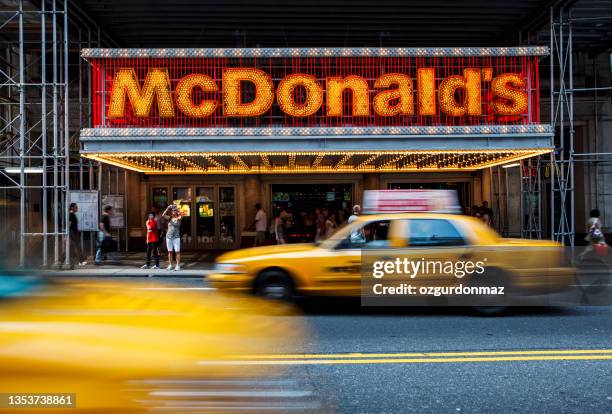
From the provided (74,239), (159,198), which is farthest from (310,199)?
(74,239)

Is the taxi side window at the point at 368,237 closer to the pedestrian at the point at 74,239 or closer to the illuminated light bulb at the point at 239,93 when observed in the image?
the illuminated light bulb at the point at 239,93

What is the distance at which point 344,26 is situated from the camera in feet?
64.5

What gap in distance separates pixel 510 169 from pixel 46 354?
68.6 ft

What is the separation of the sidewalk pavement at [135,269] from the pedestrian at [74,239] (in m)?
0.27

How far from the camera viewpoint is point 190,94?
1573 cm

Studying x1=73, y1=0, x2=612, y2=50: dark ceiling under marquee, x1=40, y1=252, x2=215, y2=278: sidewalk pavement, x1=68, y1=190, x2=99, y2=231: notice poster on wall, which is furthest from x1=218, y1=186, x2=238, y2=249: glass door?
x1=68, y1=190, x2=99, y2=231: notice poster on wall

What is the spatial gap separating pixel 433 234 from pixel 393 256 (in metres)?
0.72

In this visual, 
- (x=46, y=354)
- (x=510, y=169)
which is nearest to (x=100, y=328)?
(x=46, y=354)

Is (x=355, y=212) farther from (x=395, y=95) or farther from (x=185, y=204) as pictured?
(x=185, y=204)

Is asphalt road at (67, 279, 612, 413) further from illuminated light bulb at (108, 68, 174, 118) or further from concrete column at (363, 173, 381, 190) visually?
concrete column at (363, 173, 381, 190)

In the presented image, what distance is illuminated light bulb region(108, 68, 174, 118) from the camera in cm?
1553

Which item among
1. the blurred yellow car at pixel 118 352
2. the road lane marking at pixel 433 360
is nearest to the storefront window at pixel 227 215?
the road lane marking at pixel 433 360

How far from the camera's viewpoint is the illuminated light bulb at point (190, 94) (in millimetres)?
15672

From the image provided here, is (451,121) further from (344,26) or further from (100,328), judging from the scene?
(100,328)
